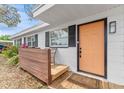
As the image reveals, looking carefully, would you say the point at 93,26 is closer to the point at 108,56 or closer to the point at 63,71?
the point at 108,56

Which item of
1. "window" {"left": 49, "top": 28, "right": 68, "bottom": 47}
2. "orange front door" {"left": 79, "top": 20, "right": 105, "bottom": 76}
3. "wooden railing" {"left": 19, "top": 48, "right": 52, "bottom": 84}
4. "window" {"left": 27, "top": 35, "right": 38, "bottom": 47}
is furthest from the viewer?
"window" {"left": 27, "top": 35, "right": 38, "bottom": 47}

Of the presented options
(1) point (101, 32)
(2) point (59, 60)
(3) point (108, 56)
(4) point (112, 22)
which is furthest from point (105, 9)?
(2) point (59, 60)

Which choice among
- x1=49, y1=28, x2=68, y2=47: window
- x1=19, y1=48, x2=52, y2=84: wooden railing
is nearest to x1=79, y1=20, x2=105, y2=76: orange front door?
x1=49, y1=28, x2=68, y2=47: window

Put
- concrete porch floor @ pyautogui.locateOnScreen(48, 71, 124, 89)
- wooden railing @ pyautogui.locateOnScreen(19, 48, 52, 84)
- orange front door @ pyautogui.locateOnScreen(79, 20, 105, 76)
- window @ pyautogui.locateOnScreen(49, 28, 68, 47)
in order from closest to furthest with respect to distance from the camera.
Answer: concrete porch floor @ pyautogui.locateOnScreen(48, 71, 124, 89)
wooden railing @ pyautogui.locateOnScreen(19, 48, 52, 84)
orange front door @ pyautogui.locateOnScreen(79, 20, 105, 76)
window @ pyautogui.locateOnScreen(49, 28, 68, 47)

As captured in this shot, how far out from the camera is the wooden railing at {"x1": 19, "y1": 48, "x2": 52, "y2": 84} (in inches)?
185

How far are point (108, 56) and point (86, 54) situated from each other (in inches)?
43.5

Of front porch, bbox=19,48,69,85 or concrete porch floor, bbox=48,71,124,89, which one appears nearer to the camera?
concrete porch floor, bbox=48,71,124,89

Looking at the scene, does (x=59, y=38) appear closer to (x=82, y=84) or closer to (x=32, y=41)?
(x=82, y=84)

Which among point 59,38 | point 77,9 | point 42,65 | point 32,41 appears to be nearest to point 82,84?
point 42,65

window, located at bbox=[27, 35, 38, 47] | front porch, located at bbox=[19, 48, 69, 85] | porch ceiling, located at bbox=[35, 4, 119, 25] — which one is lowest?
front porch, located at bbox=[19, 48, 69, 85]

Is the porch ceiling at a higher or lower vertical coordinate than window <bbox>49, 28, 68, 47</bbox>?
higher

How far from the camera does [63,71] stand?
5965 millimetres

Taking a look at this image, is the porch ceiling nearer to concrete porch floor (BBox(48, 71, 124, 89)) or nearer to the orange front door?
the orange front door

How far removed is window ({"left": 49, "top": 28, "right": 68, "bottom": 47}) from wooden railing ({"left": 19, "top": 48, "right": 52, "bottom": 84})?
1.82 meters
